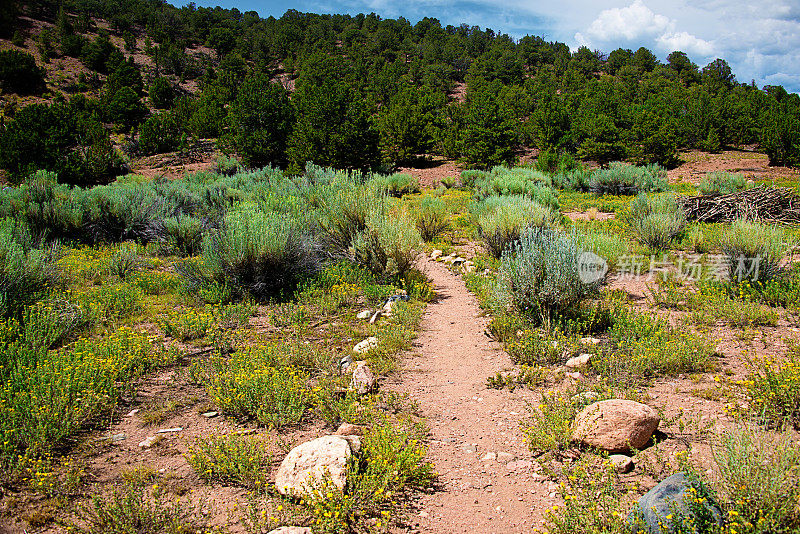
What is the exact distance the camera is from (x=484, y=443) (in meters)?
3.40

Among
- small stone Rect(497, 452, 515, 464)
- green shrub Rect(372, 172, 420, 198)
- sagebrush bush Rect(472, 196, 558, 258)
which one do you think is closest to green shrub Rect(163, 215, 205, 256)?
sagebrush bush Rect(472, 196, 558, 258)

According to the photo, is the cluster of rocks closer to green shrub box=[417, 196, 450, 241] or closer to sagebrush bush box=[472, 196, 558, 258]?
sagebrush bush box=[472, 196, 558, 258]

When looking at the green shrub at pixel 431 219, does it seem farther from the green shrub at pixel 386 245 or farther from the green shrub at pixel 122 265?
the green shrub at pixel 122 265

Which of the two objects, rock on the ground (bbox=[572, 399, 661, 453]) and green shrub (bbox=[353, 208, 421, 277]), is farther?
green shrub (bbox=[353, 208, 421, 277])

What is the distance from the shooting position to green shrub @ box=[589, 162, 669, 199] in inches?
646

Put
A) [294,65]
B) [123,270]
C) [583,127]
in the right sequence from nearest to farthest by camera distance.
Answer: [123,270] < [583,127] < [294,65]

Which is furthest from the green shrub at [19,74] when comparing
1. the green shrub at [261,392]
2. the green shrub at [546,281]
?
the green shrub at [546,281]

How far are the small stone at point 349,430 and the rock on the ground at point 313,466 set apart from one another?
246mm

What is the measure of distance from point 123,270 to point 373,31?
7758cm

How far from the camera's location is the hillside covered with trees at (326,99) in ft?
74.1

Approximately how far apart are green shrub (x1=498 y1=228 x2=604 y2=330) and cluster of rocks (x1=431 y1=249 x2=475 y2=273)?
2675 mm

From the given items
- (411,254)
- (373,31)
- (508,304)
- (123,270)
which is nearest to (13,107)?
(123,270)

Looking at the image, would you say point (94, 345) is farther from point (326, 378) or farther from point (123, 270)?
point (123, 270)

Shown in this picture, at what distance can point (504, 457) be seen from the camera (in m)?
3.21
